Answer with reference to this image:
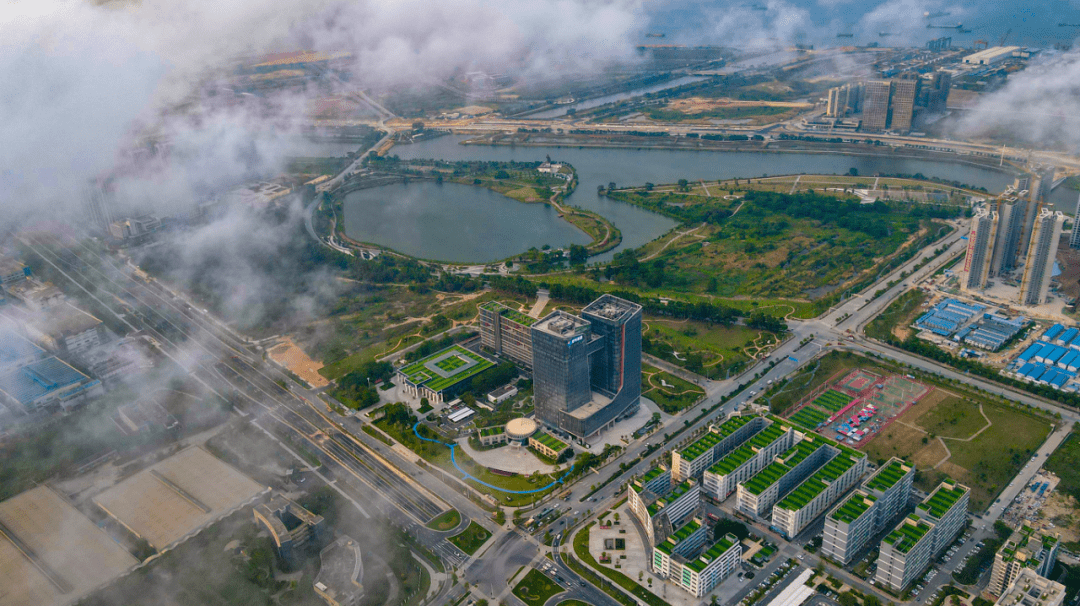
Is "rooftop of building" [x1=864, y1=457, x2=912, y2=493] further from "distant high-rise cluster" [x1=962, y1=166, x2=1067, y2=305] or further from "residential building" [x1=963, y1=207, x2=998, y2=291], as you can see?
"residential building" [x1=963, y1=207, x2=998, y2=291]

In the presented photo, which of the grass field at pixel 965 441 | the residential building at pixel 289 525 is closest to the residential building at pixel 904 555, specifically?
the grass field at pixel 965 441

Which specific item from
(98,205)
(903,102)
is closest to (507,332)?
(98,205)

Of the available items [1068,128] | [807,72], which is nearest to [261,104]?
[1068,128]

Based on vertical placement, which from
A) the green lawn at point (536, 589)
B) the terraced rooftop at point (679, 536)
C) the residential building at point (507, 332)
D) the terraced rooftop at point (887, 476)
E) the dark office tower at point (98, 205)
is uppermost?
the dark office tower at point (98, 205)

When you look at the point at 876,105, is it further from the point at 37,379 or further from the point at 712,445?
the point at 37,379

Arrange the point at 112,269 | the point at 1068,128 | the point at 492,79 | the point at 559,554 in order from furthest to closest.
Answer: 1. the point at 492,79
2. the point at 1068,128
3. the point at 112,269
4. the point at 559,554

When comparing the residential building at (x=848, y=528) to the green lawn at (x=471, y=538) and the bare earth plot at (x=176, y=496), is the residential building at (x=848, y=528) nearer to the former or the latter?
the green lawn at (x=471, y=538)

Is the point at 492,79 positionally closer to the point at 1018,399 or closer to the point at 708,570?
the point at 1018,399

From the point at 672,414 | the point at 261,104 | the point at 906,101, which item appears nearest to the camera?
the point at 672,414
